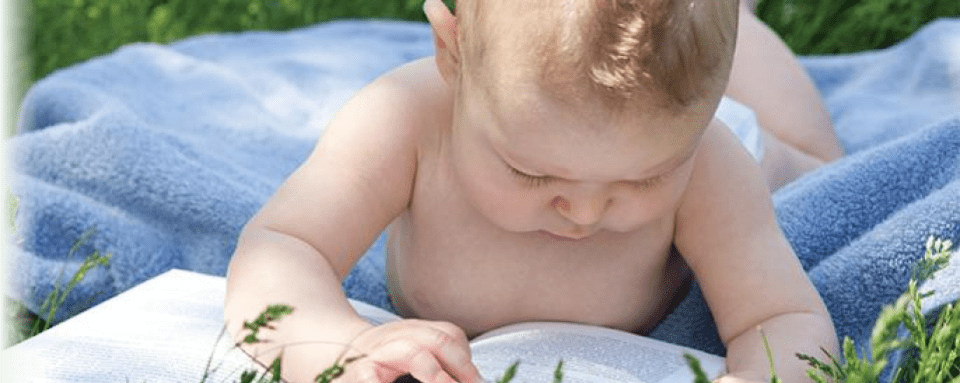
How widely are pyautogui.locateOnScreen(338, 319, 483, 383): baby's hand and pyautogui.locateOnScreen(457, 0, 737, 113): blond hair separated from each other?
0.86 ft

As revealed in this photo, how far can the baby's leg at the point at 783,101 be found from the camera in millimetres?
2512

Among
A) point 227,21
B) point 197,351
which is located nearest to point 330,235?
point 197,351

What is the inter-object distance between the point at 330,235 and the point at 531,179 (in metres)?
0.30

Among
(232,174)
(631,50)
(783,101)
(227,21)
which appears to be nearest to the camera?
(631,50)

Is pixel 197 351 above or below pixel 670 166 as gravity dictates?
below

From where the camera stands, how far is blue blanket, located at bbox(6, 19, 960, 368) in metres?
1.87

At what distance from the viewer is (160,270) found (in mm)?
2082

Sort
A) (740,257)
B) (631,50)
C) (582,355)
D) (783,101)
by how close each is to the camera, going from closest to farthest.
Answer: (631,50) < (582,355) < (740,257) < (783,101)

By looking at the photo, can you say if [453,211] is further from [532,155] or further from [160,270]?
[160,270]

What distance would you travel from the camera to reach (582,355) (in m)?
1.61

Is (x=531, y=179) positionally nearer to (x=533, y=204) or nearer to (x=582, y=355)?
(x=533, y=204)

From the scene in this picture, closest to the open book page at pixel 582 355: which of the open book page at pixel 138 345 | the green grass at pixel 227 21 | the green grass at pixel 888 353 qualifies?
the green grass at pixel 888 353

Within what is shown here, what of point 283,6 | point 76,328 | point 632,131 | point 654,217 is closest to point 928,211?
point 654,217

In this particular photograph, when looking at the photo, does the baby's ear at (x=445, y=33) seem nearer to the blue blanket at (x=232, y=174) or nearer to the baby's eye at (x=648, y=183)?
the baby's eye at (x=648, y=183)
